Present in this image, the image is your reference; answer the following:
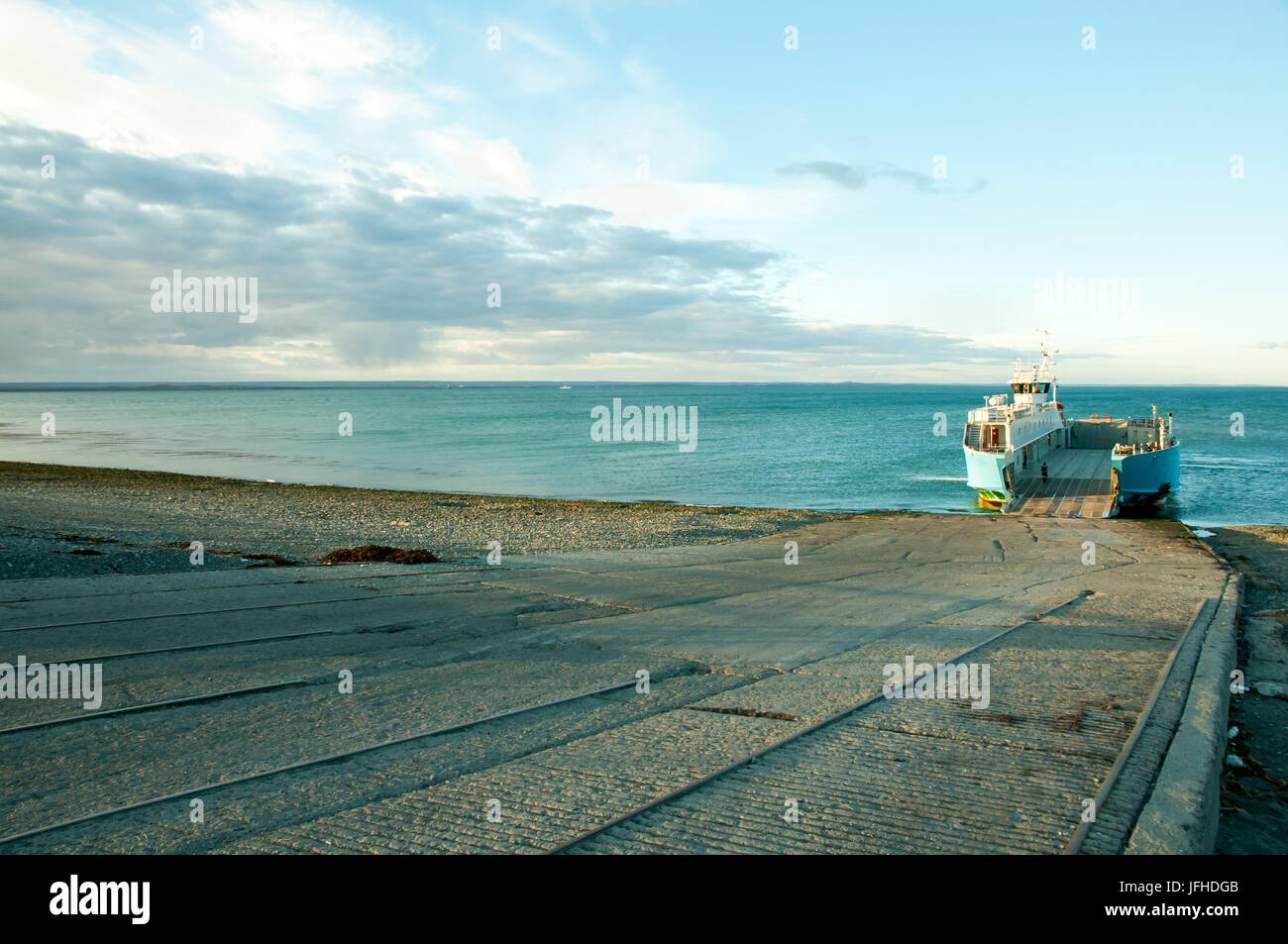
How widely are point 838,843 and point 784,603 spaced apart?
873 centimetres

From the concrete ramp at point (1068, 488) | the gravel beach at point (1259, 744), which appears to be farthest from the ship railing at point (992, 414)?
the gravel beach at point (1259, 744)

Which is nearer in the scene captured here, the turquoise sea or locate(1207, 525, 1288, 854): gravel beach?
locate(1207, 525, 1288, 854): gravel beach

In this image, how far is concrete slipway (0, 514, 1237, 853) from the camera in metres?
5.39

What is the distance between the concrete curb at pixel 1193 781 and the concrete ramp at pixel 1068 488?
2597 cm

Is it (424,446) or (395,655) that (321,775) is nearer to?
(395,655)

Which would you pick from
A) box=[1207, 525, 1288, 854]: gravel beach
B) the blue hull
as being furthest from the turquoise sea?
box=[1207, 525, 1288, 854]: gravel beach

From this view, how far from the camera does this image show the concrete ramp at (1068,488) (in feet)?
109

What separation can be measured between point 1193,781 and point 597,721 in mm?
4839

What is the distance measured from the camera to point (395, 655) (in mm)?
9836

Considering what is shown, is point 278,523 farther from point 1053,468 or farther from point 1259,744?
point 1053,468

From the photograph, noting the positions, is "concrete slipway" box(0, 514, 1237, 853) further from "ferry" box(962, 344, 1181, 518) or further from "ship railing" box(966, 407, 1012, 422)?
"ship railing" box(966, 407, 1012, 422)

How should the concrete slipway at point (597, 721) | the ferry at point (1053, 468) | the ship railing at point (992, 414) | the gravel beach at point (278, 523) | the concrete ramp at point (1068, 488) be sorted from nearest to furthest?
the concrete slipway at point (597, 721) < the gravel beach at point (278, 523) < the concrete ramp at point (1068, 488) < the ferry at point (1053, 468) < the ship railing at point (992, 414)

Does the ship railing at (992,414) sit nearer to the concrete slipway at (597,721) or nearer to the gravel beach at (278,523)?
the gravel beach at (278,523)

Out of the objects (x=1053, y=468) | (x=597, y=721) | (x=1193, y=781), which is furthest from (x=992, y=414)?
(x=597, y=721)
